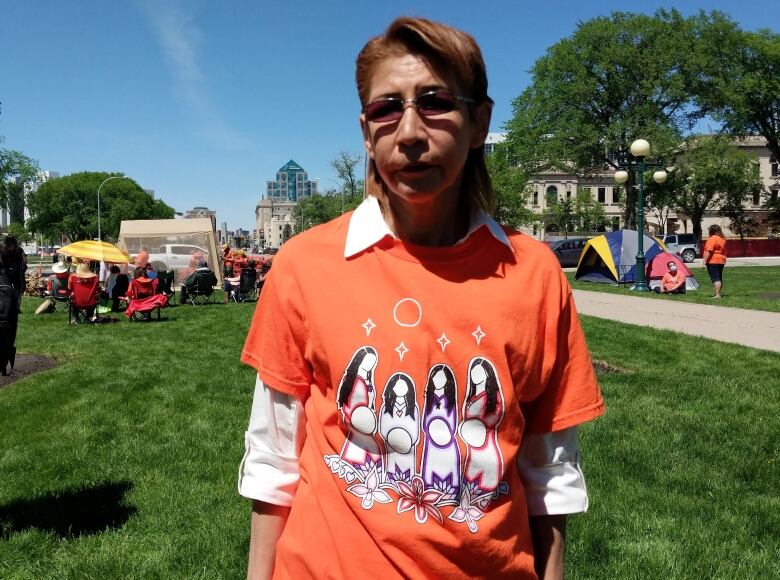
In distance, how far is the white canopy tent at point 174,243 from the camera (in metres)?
→ 24.7

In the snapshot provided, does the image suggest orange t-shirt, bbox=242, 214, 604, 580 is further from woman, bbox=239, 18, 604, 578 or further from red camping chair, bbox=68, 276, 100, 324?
red camping chair, bbox=68, 276, 100, 324

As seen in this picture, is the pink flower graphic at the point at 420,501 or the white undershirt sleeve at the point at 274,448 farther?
the white undershirt sleeve at the point at 274,448

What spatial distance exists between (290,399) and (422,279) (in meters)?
0.39

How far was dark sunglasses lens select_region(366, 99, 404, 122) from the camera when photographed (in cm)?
141

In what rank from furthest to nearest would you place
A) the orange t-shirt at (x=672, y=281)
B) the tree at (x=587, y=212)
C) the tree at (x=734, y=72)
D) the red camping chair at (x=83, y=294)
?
the tree at (x=587, y=212), the tree at (x=734, y=72), the orange t-shirt at (x=672, y=281), the red camping chair at (x=83, y=294)

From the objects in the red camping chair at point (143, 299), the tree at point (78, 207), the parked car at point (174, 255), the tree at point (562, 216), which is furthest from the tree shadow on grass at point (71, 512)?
the tree at point (78, 207)

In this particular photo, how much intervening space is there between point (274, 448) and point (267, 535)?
0.19 metres

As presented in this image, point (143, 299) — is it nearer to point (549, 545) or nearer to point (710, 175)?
point (549, 545)

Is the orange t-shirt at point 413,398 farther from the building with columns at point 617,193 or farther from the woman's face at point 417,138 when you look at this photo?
the building with columns at point 617,193

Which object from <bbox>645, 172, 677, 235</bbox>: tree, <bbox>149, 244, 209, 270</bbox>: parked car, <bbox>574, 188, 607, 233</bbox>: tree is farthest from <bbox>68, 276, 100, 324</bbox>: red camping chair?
<bbox>574, 188, 607, 233</bbox>: tree

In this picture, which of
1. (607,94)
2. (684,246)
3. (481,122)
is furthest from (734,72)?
(481,122)

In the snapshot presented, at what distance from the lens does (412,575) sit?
129 centimetres

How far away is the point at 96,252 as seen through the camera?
19078mm

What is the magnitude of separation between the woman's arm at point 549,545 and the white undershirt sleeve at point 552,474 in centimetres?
3
